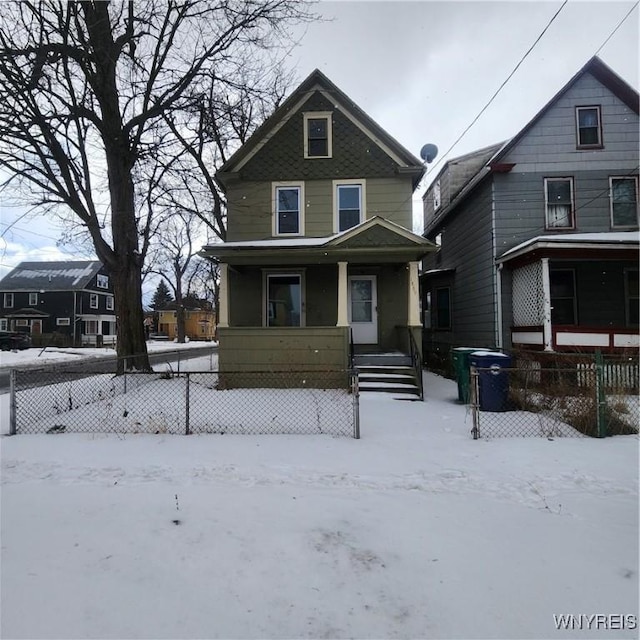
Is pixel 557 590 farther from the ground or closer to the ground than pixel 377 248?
closer to the ground

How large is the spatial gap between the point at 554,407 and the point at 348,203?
8129mm

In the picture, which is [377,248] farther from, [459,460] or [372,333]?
[459,460]

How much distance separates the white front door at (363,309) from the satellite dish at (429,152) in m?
5.87

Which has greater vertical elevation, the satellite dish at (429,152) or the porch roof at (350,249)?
the satellite dish at (429,152)

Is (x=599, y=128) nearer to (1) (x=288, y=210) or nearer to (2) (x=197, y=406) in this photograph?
(1) (x=288, y=210)

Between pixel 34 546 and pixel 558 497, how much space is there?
15.1 ft

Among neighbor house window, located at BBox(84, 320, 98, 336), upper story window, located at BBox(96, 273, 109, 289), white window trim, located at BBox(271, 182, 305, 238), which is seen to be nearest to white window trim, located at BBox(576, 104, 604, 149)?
white window trim, located at BBox(271, 182, 305, 238)

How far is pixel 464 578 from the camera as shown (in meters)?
2.70

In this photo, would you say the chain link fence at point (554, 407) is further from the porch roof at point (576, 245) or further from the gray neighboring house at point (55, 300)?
the gray neighboring house at point (55, 300)

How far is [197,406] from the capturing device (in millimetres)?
8148

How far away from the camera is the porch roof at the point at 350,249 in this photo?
33.3ft

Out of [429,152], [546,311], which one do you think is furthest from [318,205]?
[546,311]

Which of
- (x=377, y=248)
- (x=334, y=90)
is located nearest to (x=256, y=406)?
(x=377, y=248)

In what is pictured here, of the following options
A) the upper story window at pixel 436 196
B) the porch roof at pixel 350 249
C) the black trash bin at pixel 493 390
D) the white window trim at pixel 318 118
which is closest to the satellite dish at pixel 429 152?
the upper story window at pixel 436 196
